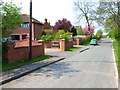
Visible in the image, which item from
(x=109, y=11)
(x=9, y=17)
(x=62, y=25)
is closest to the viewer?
(x=9, y=17)

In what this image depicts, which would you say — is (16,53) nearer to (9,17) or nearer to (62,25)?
(9,17)

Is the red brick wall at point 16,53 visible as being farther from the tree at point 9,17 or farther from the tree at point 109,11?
the tree at point 109,11

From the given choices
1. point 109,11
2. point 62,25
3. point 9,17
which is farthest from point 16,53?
point 62,25

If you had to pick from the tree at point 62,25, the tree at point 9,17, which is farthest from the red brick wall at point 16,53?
the tree at point 62,25

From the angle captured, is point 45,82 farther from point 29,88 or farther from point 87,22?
point 87,22

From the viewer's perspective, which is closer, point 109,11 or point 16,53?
point 16,53

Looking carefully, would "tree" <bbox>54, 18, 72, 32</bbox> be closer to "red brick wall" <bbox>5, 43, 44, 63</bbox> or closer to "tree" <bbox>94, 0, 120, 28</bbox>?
"tree" <bbox>94, 0, 120, 28</bbox>

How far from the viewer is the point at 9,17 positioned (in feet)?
56.5

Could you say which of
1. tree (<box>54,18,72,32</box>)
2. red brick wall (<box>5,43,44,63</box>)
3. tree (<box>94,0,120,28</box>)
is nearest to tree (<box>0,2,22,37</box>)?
red brick wall (<box>5,43,44,63</box>)

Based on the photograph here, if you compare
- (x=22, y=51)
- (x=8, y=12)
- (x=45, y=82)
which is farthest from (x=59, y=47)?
(x=45, y=82)

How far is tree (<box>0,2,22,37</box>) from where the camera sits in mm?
17031

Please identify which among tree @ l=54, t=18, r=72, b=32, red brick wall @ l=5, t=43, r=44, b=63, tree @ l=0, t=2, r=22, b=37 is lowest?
red brick wall @ l=5, t=43, r=44, b=63

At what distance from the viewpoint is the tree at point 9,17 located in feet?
55.9

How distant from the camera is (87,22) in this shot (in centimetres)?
7838
